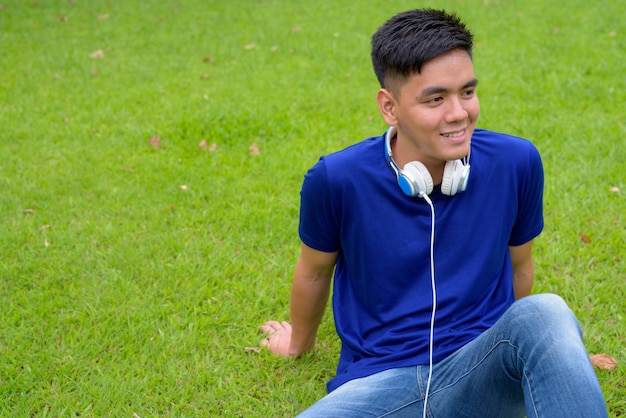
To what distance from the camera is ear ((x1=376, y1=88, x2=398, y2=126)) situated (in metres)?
2.48

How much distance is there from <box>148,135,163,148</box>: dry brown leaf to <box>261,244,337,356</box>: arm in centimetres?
266

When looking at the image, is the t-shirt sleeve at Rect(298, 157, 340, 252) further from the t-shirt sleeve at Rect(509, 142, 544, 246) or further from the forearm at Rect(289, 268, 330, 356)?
the t-shirt sleeve at Rect(509, 142, 544, 246)

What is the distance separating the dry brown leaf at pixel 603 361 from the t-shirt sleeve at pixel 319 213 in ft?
4.43

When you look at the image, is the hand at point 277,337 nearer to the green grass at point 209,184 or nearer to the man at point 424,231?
the green grass at point 209,184

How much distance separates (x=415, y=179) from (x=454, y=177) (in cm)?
13

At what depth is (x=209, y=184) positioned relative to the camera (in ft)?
16.2

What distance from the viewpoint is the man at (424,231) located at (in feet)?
7.57

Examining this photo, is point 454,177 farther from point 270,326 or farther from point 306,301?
point 270,326

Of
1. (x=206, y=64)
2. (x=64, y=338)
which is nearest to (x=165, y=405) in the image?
(x=64, y=338)

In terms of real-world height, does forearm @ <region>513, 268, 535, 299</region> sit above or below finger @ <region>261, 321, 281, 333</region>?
above

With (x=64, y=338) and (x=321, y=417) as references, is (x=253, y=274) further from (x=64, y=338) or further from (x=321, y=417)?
(x=321, y=417)

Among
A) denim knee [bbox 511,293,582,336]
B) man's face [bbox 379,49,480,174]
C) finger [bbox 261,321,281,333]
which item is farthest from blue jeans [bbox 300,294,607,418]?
finger [bbox 261,321,281,333]

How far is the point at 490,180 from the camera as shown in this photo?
95.8 inches

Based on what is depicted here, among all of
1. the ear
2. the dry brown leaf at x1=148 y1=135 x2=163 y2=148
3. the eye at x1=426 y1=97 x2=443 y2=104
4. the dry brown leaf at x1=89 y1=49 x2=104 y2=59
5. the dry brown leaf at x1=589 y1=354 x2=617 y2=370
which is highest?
the eye at x1=426 y1=97 x2=443 y2=104
